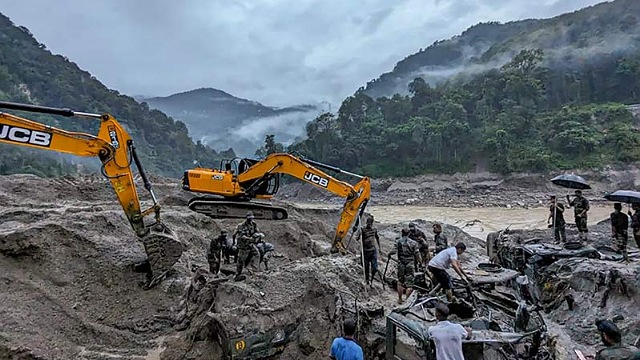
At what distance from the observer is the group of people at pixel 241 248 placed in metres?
→ 8.71

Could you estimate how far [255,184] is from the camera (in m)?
11.4

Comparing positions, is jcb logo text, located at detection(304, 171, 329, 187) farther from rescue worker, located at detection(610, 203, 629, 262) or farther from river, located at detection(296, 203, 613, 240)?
river, located at detection(296, 203, 613, 240)

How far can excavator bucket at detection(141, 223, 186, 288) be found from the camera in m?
9.18

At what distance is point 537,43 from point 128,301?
298 feet

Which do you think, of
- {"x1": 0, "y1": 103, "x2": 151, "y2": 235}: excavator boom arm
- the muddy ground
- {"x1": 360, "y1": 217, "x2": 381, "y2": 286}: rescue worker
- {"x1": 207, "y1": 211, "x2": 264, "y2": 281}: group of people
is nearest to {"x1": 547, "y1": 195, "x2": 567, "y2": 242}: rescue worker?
the muddy ground

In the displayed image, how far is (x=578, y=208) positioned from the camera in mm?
12086

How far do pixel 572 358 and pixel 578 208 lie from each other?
591 cm

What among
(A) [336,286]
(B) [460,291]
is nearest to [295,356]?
(A) [336,286]

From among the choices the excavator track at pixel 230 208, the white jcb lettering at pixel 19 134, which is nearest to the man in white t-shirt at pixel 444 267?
the excavator track at pixel 230 208

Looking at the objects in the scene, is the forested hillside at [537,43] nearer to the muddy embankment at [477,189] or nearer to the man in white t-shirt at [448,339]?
the muddy embankment at [477,189]

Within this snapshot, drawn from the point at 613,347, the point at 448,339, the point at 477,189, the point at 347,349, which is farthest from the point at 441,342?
the point at 477,189

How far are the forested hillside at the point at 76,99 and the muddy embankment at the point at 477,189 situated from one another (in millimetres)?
22875

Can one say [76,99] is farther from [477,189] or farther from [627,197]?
[627,197]

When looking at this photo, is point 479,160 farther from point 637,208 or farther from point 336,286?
point 336,286
